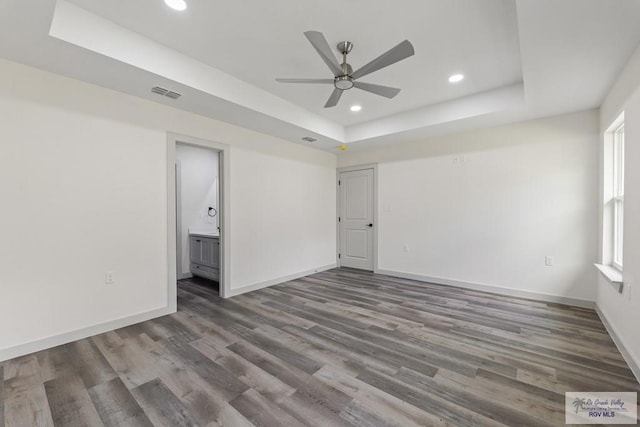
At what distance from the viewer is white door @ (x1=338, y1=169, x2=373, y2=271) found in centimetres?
559

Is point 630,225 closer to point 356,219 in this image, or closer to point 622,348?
point 622,348

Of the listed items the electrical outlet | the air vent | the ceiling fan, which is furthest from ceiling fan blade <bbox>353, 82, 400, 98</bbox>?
the electrical outlet

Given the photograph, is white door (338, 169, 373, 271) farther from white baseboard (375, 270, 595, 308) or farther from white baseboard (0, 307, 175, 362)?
white baseboard (0, 307, 175, 362)

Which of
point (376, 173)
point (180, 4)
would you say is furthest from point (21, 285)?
point (376, 173)

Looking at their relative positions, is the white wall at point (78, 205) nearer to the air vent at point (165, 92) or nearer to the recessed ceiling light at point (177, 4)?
the air vent at point (165, 92)

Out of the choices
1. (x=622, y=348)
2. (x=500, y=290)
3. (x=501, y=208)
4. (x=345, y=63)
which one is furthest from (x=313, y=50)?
(x=500, y=290)

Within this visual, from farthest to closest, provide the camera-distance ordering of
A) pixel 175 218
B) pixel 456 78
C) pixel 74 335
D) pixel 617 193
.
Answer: pixel 175 218
pixel 456 78
pixel 617 193
pixel 74 335

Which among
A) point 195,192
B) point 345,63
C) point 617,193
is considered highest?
point 345,63

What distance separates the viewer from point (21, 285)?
7.75 ft

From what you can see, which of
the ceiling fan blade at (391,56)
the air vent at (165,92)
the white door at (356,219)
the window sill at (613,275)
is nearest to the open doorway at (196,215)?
the air vent at (165,92)

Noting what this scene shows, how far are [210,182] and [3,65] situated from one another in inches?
129

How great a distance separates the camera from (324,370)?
2.12m

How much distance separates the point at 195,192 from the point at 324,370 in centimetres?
431

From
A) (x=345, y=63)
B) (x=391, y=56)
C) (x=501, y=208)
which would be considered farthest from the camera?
(x=501, y=208)
